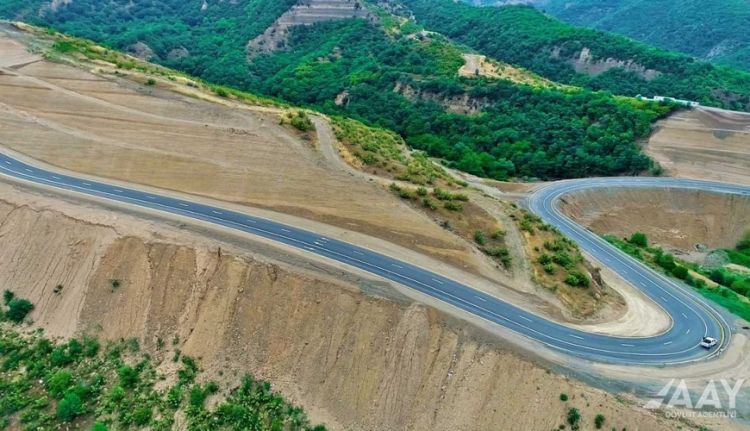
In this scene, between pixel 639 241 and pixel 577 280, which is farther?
pixel 639 241

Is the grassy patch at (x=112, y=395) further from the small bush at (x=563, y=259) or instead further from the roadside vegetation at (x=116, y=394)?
the small bush at (x=563, y=259)

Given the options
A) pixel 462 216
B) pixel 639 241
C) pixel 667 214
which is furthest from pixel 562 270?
pixel 667 214

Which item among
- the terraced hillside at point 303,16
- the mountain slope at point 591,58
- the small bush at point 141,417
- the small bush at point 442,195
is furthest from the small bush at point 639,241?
the terraced hillside at point 303,16

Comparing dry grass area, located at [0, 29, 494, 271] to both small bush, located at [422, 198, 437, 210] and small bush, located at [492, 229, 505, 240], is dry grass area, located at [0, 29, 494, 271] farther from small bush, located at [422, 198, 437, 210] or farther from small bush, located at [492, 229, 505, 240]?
small bush, located at [492, 229, 505, 240]

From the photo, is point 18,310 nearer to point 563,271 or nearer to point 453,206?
point 453,206

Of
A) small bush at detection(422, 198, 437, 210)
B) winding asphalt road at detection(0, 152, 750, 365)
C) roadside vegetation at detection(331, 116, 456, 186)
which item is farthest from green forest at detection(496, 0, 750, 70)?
small bush at detection(422, 198, 437, 210)
